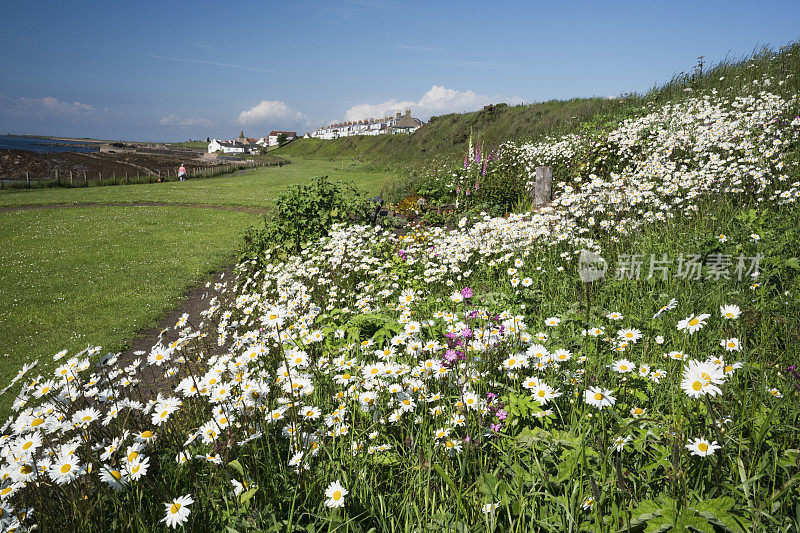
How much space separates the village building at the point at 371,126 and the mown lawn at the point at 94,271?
102m

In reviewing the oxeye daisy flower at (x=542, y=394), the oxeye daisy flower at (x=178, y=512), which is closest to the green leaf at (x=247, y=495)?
the oxeye daisy flower at (x=178, y=512)

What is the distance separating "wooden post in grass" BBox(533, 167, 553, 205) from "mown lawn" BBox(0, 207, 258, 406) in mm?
7243

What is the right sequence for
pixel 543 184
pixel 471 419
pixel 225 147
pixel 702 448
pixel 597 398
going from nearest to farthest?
pixel 702 448, pixel 597 398, pixel 471 419, pixel 543 184, pixel 225 147

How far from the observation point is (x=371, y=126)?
470 ft

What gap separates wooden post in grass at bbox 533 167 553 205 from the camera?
330 inches

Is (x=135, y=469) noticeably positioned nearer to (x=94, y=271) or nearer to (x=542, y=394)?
(x=542, y=394)

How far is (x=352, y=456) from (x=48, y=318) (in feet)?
23.1

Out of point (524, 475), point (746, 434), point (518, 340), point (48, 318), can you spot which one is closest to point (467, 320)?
point (518, 340)

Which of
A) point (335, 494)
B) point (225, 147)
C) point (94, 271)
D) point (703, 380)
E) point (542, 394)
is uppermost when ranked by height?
point (225, 147)

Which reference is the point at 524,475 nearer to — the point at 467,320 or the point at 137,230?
the point at 467,320

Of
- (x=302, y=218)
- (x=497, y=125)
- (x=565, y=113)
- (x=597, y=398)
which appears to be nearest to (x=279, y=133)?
(x=497, y=125)

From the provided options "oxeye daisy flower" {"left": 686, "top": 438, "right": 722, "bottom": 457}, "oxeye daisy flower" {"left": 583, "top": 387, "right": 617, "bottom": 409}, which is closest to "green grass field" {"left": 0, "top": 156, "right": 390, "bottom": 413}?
"oxeye daisy flower" {"left": 583, "top": 387, "right": 617, "bottom": 409}

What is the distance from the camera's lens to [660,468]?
6.24ft

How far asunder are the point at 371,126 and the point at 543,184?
14318 cm
